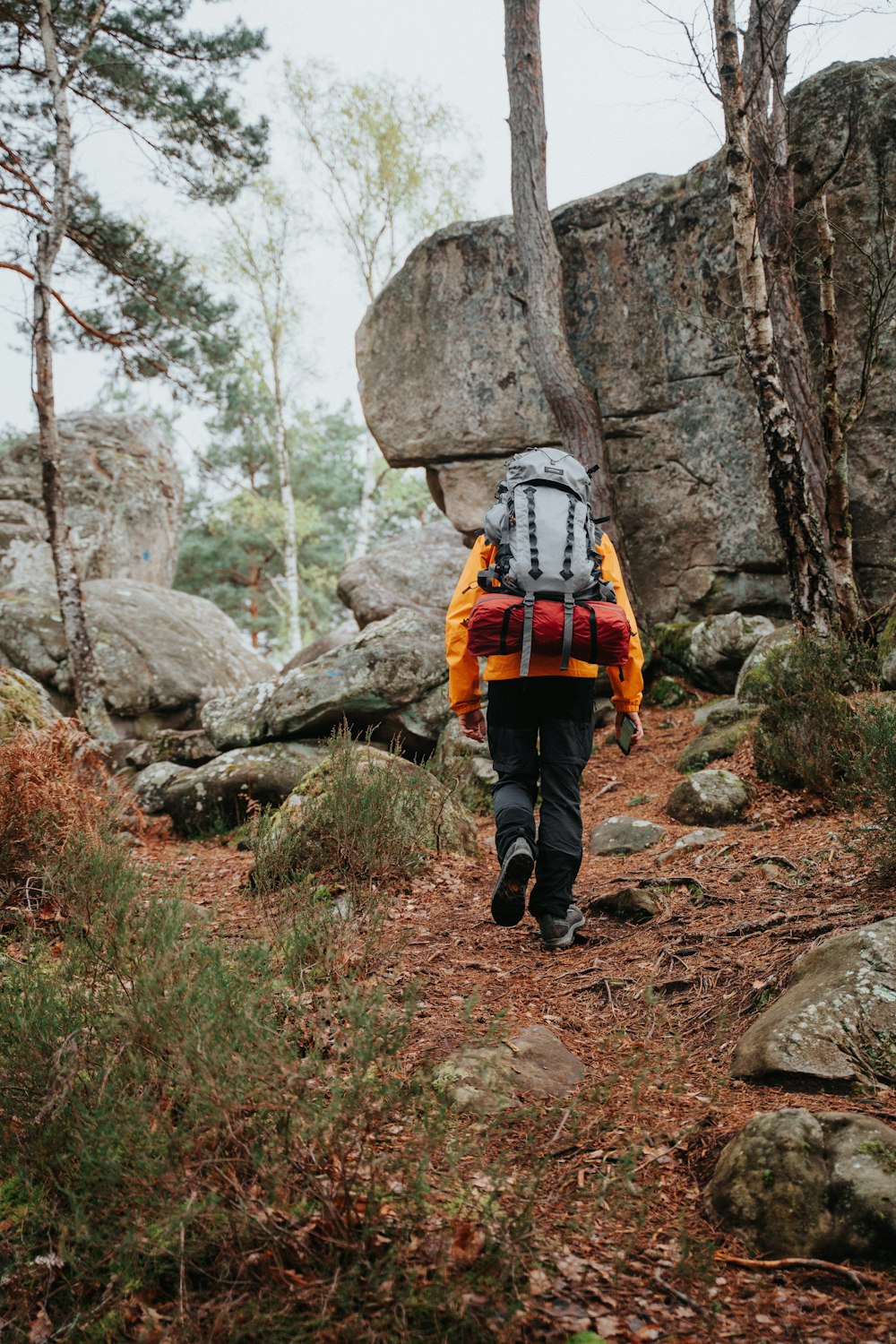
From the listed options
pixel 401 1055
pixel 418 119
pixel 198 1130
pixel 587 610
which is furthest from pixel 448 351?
pixel 418 119

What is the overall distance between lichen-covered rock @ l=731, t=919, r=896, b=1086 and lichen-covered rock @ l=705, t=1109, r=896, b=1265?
1.29 ft

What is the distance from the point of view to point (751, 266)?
6.80 metres

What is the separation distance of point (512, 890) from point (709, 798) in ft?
9.07

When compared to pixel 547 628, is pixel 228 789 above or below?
below

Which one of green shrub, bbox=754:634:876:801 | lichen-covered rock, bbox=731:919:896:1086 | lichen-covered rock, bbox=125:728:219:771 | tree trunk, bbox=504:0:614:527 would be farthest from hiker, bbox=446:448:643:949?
tree trunk, bbox=504:0:614:527

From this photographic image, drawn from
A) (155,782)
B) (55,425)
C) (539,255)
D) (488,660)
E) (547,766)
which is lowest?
(155,782)

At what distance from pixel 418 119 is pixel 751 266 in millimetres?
17610

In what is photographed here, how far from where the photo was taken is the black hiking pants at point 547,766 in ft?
13.5

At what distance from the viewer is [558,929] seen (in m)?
4.18

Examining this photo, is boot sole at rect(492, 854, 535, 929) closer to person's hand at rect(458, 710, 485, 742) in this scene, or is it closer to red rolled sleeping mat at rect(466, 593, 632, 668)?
person's hand at rect(458, 710, 485, 742)

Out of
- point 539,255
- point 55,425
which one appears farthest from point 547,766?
point 539,255

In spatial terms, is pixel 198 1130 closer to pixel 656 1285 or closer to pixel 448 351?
pixel 656 1285

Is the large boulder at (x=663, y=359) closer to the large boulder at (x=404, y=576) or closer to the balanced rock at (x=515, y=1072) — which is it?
the large boulder at (x=404, y=576)

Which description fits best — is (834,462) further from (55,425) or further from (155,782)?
(55,425)
